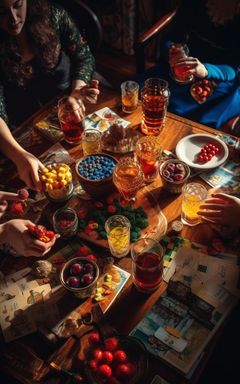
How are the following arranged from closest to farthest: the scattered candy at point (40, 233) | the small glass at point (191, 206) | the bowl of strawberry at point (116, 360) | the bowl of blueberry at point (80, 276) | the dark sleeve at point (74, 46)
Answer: the bowl of strawberry at point (116, 360), the bowl of blueberry at point (80, 276), the scattered candy at point (40, 233), the small glass at point (191, 206), the dark sleeve at point (74, 46)

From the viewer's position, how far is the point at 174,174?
1.68 meters

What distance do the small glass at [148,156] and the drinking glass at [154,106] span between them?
16cm

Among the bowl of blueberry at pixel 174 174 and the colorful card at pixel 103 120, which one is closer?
the bowl of blueberry at pixel 174 174

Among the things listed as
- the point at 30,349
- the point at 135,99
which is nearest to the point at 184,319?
the point at 30,349

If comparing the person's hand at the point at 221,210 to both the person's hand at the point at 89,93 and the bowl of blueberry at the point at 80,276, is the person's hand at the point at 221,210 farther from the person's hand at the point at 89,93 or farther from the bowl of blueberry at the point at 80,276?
the person's hand at the point at 89,93

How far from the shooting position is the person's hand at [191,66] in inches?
80.5

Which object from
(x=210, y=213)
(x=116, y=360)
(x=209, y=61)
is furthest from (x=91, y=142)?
(x=209, y=61)

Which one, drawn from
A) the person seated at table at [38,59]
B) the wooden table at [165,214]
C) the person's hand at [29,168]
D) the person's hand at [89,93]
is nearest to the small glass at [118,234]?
the wooden table at [165,214]

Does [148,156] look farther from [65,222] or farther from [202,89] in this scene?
[202,89]

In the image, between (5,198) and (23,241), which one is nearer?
(23,241)

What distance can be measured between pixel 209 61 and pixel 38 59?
46.9 inches

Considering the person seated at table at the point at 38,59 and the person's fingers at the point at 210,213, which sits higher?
the person seated at table at the point at 38,59

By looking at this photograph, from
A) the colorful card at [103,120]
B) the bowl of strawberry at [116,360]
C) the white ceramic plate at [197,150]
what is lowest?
the bowl of strawberry at [116,360]

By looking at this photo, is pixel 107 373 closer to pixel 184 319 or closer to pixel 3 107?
pixel 184 319
